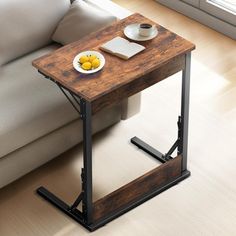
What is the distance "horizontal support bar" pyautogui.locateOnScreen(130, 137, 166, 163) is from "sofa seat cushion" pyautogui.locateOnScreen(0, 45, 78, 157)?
410 millimetres

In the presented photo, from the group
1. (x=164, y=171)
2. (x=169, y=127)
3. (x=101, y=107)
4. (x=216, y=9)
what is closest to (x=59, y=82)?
(x=101, y=107)

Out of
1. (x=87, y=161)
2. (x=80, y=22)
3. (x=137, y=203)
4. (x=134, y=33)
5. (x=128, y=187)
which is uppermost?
(x=134, y=33)

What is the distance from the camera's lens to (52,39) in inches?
134

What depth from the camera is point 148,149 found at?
3.31 m

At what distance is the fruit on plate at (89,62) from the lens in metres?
2.70

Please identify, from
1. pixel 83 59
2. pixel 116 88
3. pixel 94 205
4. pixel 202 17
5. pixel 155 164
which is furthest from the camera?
pixel 202 17

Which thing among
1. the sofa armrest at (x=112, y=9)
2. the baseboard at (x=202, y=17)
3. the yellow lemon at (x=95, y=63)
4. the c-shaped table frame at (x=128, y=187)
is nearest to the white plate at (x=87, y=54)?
the yellow lemon at (x=95, y=63)

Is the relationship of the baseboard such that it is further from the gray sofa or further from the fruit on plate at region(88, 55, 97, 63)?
the fruit on plate at region(88, 55, 97, 63)

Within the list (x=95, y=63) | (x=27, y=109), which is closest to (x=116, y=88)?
(x=95, y=63)

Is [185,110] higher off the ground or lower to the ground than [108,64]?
lower

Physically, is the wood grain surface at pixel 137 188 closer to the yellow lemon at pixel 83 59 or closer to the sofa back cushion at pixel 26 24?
the yellow lemon at pixel 83 59

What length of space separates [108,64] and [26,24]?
0.69m

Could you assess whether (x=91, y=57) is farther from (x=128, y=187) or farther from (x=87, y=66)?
(x=128, y=187)

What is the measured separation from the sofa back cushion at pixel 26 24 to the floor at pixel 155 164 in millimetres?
580
